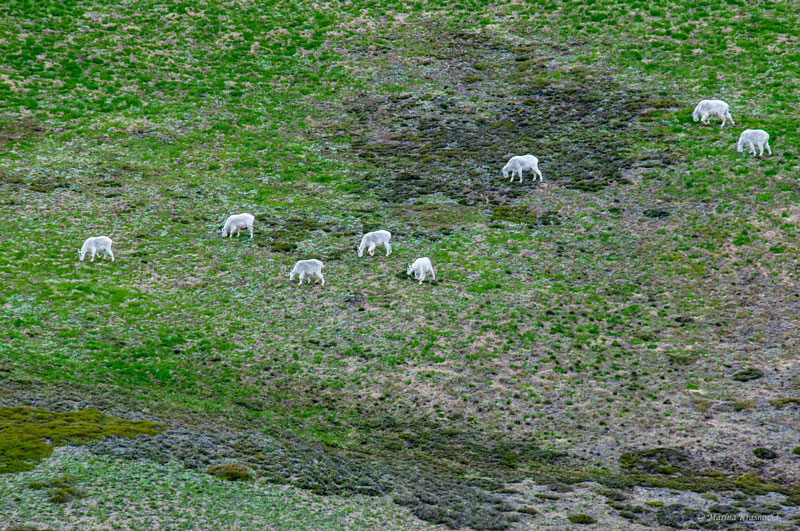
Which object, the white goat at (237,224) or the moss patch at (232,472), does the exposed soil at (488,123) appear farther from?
the moss patch at (232,472)

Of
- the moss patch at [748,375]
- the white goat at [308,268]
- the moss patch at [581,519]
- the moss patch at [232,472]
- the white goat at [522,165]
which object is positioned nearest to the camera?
the moss patch at [581,519]

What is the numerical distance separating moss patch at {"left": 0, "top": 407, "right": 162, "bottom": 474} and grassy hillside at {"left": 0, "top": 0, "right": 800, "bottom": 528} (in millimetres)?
932

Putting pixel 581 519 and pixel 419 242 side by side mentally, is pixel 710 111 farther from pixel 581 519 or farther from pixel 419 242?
pixel 581 519

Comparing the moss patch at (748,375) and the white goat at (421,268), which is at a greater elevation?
the white goat at (421,268)

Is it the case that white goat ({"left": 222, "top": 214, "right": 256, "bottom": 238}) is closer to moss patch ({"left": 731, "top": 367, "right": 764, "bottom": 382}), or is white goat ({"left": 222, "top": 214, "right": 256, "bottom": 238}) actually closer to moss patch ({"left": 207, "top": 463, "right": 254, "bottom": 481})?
moss patch ({"left": 207, "top": 463, "right": 254, "bottom": 481})

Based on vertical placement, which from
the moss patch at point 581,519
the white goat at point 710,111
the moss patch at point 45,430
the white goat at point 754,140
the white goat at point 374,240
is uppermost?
the white goat at point 710,111

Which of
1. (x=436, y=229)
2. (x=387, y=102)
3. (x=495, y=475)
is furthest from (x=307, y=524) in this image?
(x=387, y=102)

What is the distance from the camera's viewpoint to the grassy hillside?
28156 mm

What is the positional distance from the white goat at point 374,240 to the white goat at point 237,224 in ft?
23.1

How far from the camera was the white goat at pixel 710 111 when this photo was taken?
1986 inches

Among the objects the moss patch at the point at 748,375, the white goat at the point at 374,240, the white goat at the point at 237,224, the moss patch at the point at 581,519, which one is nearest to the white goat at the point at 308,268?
the white goat at the point at 374,240

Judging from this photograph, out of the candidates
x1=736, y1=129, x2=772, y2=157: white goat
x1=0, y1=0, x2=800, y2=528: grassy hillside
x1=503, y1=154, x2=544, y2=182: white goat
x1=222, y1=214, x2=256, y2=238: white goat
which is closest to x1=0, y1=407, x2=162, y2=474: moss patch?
x1=0, y1=0, x2=800, y2=528: grassy hillside

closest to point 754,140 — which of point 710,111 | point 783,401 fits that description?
point 710,111

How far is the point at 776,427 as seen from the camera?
28.6m
